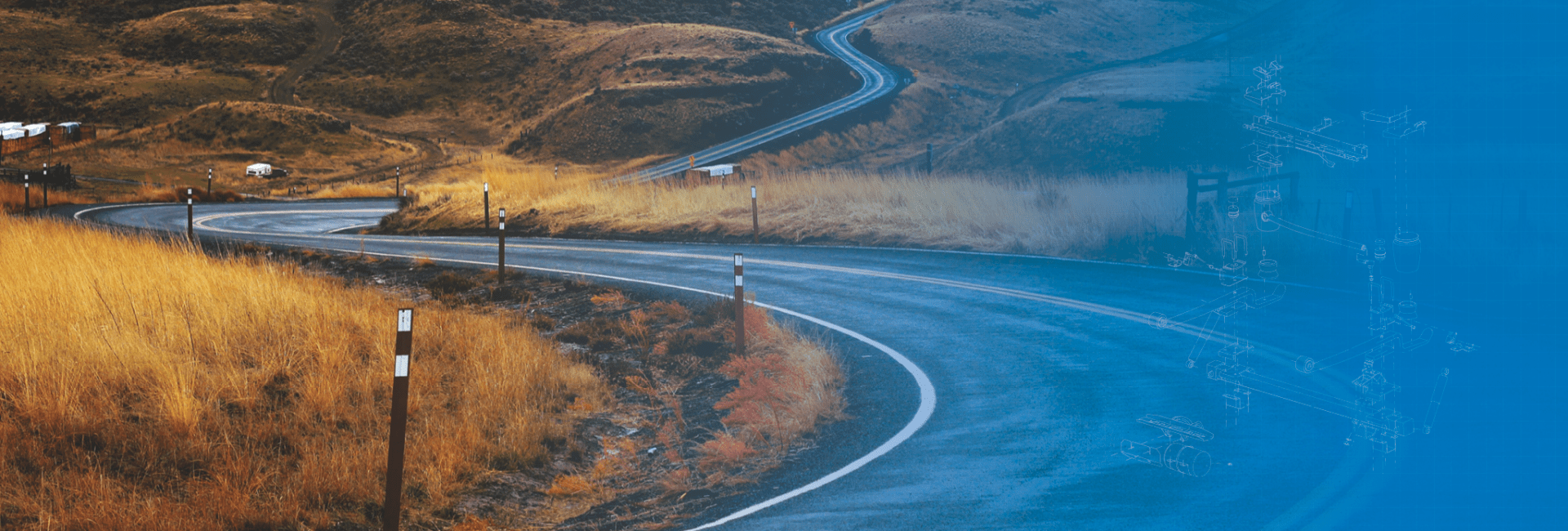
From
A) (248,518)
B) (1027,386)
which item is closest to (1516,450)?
(1027,386)

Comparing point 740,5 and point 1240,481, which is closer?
point 1240,481

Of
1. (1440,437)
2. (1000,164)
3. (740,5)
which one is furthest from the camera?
(740,5)

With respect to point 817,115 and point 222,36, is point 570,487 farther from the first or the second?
point 222,36

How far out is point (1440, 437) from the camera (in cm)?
664

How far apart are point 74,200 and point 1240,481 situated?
5152 centimetres

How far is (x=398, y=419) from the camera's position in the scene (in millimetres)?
5965

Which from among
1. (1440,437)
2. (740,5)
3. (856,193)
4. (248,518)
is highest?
(740,5)

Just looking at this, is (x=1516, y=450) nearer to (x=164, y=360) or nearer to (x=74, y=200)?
(x=164, y=360)

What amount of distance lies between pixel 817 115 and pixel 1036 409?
58.3 metres

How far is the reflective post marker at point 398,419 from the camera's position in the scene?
5766mm

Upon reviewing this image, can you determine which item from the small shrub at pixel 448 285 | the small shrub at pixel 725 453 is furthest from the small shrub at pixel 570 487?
the small shrub at pixel 448 285

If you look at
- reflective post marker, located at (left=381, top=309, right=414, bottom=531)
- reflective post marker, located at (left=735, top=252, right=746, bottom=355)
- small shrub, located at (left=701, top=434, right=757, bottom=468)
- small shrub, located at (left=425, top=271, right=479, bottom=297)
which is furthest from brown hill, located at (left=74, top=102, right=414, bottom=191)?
reflective post marker, located at (left=381, top=309, right=414, bottom=531)

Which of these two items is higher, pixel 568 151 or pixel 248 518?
pixel 568 151

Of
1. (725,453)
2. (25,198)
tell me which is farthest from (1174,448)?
(25,198)
